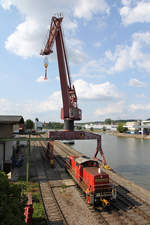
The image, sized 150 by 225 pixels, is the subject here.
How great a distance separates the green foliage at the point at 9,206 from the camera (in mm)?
6309

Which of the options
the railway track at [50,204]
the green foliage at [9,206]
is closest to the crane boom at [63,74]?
the railway track at [50,204]

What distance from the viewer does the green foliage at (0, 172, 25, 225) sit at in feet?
20.7

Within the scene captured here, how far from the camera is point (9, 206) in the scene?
24.5 feet

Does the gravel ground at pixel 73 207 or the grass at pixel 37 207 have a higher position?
the grass at pixel 37 207

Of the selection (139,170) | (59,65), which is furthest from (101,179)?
(59,65)

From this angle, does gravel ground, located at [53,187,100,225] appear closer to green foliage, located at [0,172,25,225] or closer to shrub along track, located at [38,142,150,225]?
shrub along track, located at [38,142,150,225]

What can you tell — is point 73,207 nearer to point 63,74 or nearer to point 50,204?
point 50,204

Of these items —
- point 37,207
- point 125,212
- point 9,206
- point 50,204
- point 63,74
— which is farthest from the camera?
point 63,74

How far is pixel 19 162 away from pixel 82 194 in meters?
15.1

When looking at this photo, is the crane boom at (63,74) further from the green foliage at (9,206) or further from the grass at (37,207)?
the green foliage at (9,206)

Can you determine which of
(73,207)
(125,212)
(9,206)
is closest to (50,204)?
(73,207)

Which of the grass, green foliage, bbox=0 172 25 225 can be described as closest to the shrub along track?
the grass

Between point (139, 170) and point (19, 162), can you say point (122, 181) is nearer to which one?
point (139, 170)

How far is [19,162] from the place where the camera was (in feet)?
93.9
